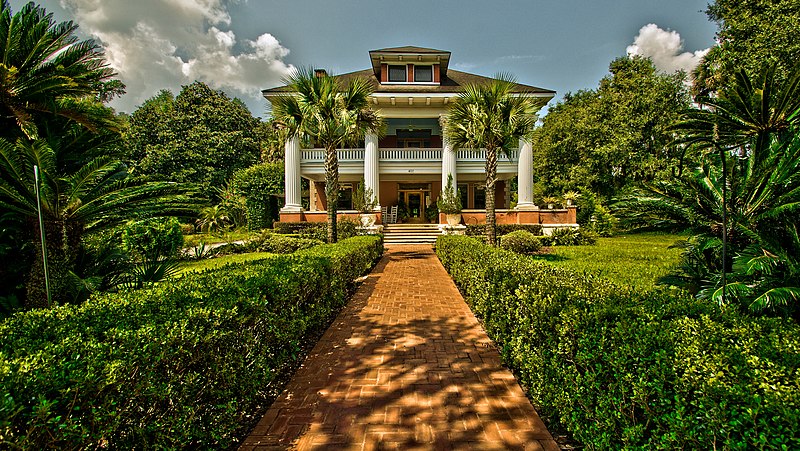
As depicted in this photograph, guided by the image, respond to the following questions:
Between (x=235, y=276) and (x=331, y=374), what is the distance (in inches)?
62.4

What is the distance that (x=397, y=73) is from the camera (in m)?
21.7

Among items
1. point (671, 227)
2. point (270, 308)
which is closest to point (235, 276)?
point (270, 308)

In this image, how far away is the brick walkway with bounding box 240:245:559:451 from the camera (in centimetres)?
275

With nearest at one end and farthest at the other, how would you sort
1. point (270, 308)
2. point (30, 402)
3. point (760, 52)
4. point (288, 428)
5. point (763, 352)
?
point (30, 402) < point (763, 352) < point (288, 428) < point (270, 308) < point (760, 52)

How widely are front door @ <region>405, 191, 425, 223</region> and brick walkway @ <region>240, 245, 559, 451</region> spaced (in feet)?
60.1

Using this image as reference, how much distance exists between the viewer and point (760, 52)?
14.0 m

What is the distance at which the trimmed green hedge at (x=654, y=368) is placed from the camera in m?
1.42

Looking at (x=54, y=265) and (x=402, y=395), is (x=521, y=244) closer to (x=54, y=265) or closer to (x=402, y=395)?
(x=402, y=395)

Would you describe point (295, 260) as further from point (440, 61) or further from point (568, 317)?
point (440, 61)

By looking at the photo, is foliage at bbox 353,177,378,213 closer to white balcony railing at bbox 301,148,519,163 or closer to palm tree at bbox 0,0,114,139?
white balcony railing at bbox 301,148,519,163

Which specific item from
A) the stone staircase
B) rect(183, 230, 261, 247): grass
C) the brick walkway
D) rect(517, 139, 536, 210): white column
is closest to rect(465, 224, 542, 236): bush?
rect(517, 139, 536, 210): white column

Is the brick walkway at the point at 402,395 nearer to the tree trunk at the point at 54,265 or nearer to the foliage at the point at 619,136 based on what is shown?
the tree trunk at the point at 54,265

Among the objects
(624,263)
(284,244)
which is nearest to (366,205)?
(284,244)

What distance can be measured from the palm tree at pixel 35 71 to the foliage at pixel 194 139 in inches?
1011
